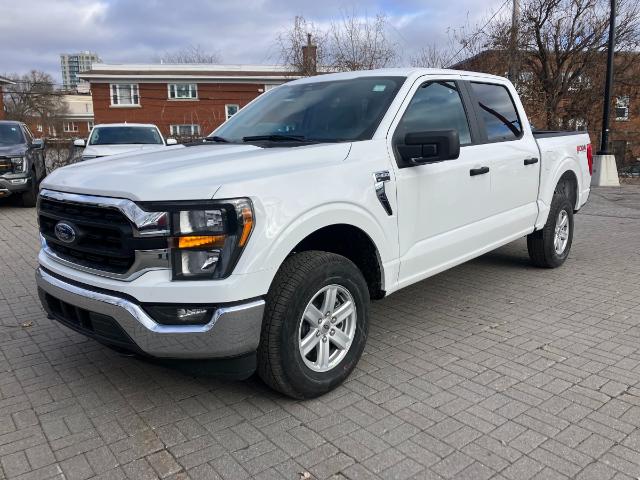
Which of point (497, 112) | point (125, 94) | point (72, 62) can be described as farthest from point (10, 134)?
point (72, 62)

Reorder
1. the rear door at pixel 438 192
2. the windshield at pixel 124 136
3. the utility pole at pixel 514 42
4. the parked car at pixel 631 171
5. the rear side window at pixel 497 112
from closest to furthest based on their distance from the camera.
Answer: the rear door at pixel 438 192 < the rear side window at pixel 497 112 < the windshield at pixel 124 136 < the utility pole at pixel 514 42 < the parked car at pixel 631 171

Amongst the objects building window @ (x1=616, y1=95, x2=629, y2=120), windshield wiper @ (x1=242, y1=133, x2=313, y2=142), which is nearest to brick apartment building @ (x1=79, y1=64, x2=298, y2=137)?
building window @ (x1=616, y1=95, x2=629, y2=120)

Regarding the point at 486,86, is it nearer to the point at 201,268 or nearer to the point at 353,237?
the point at 353,237

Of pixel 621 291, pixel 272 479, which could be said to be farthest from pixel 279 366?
pixel 621 291

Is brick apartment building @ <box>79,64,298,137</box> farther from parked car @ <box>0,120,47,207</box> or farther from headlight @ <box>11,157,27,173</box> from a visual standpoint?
headlight @ <box>11,157,27,173</box>

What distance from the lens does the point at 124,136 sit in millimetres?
12766

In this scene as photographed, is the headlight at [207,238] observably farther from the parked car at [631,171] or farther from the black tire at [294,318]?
the parked car at [631,171]

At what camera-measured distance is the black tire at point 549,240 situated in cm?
583

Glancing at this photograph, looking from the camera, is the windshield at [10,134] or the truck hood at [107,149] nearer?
the truck hood at [107,149]

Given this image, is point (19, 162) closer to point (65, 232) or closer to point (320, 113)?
point (320, 113)

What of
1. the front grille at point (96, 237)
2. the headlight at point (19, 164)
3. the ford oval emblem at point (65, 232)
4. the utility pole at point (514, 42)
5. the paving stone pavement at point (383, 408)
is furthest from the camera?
the utility pole at point (514, 42)

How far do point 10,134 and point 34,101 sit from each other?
45.9 m

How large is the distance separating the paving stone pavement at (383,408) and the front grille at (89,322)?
484mm

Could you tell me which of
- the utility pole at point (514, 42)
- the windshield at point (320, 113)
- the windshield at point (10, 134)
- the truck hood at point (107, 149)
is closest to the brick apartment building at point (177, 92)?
the utility pole at point (514, 42)
